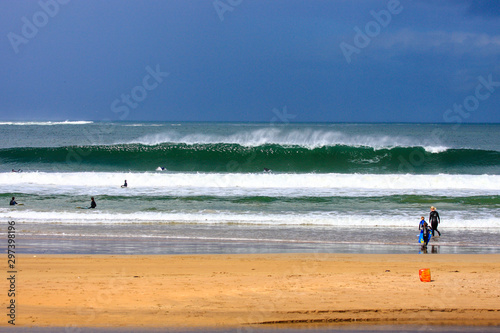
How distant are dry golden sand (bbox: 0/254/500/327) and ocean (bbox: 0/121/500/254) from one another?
4.64 feet

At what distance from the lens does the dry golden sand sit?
6.01m

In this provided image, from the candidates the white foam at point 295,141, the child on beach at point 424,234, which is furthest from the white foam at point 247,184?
the white foam at point 295,141

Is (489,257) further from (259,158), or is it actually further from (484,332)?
(259,158)

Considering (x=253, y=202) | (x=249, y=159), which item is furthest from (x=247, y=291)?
(x=249, y=159)

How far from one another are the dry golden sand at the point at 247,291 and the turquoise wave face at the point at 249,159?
62.2 ft

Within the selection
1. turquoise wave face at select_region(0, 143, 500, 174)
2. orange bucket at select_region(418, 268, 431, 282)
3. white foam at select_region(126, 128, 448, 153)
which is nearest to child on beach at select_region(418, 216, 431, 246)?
orange bucket at select_region(418, 268, 431, 282)

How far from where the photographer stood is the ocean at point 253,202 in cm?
1118

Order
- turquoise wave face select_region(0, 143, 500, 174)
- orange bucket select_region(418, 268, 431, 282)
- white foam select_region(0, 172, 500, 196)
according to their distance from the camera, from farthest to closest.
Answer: turquoise wave face select_region(0, 143, 500, 174), white foam select_region(0, 172, 500, 196), orange bucket select_region(418, 268, 431, 282)

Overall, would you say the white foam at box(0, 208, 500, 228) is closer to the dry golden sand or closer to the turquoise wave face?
the dry golden sand

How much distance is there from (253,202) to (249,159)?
45.8ft

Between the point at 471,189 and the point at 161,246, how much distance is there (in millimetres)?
15625

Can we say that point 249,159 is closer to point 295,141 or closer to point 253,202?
point 295,141

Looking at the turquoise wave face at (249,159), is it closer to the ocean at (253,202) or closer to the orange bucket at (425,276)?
the ocean at (253,202)

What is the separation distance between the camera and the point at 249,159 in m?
31.3
